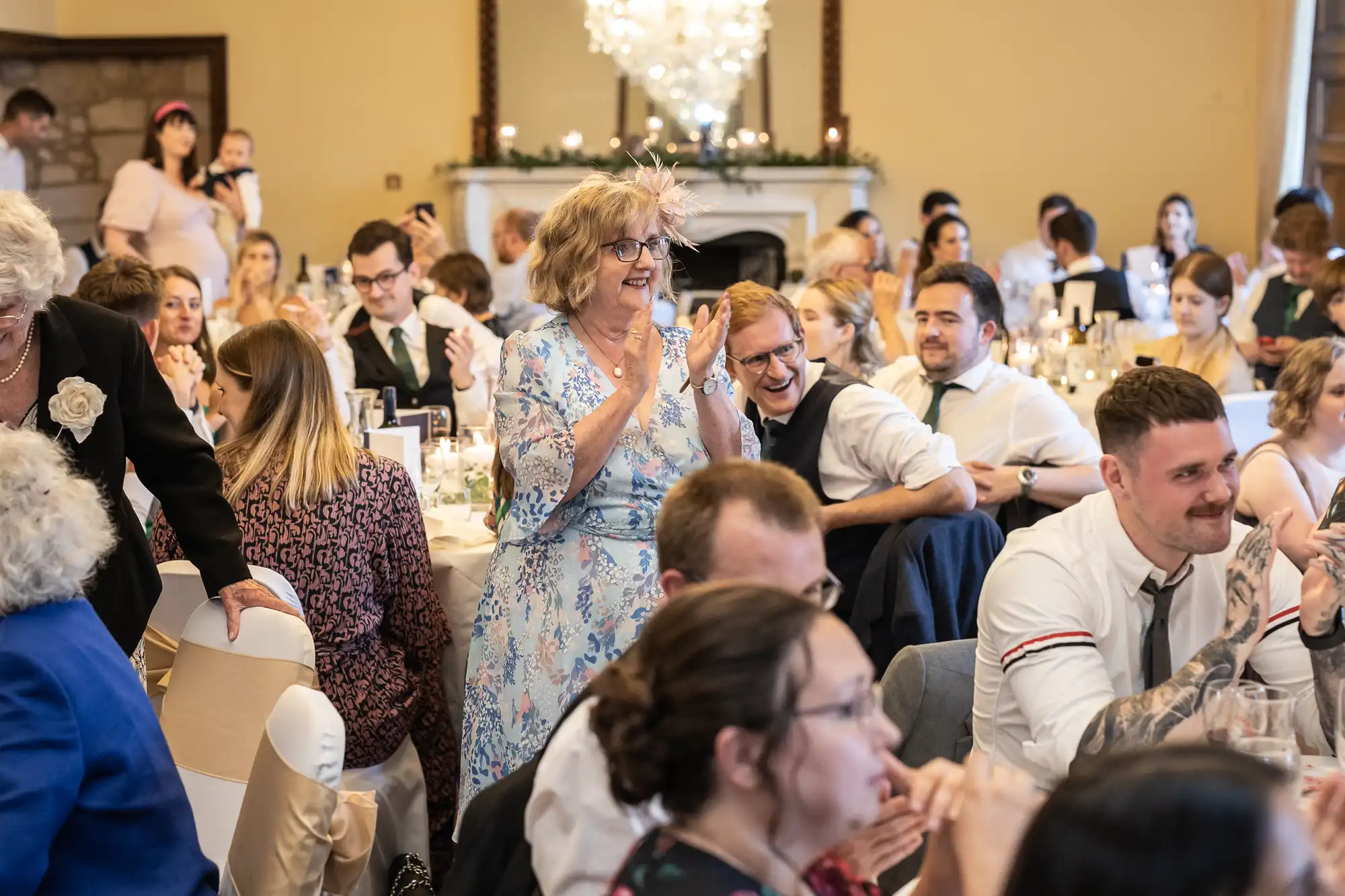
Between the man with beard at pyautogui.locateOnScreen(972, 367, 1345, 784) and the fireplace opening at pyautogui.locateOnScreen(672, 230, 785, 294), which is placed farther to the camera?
the fireplace opening at pyautogui.locateOnScreen(672, 230, 785, 294)

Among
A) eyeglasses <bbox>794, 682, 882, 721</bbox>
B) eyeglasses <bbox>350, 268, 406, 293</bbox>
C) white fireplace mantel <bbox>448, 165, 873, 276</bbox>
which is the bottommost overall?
eyeglasses <bbox>794, 682, 882, 721</bbox>

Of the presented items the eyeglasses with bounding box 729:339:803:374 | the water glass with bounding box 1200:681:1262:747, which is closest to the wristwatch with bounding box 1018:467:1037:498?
the eyeglasses with bounding box 729:339:803:374

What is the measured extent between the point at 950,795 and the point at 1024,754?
0.87 m

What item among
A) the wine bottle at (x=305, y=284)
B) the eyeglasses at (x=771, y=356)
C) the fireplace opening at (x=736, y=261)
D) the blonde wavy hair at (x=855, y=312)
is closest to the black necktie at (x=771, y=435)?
the eyeglasses at (x=771, y=356)

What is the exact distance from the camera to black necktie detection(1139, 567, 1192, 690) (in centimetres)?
233

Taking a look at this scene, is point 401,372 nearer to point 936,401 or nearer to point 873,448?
point 936,401

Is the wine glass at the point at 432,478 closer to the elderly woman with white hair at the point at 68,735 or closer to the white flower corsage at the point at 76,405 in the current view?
the white flower corsage at the point at 76,405

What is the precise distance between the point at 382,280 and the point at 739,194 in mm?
5615

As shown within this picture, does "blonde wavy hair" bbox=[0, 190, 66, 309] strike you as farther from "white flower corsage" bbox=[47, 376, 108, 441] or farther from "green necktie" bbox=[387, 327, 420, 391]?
"green necktie" bbox=[387, 327, 420, 391]

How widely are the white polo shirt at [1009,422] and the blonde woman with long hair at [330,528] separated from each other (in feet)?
4.89

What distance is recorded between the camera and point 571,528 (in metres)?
2.70

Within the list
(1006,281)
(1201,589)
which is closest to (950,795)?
(1201,589)

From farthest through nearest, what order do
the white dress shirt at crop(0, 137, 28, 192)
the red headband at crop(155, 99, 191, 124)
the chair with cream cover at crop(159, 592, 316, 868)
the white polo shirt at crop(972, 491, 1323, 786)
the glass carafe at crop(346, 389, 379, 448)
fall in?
A: 1. the red headband at crop(155, 99, 191, 124)
2. the white dress shirt at crop(0, 137, 28, 192)
3. the glass carafe at crop(346, 389, 379, 448)
4. the chair with cream cover at crop(159, 592, 316, 868)
5. the white polo shirt at crop(972, 491, 1323, 786)

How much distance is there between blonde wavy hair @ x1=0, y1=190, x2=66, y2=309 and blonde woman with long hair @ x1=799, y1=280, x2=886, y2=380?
8.03ft
